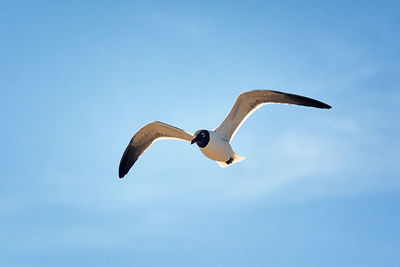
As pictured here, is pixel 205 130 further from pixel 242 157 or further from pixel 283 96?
pixel 283 96

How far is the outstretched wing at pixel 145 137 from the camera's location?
48.4ft

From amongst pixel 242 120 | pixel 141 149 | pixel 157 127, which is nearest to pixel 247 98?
pixel 242 120

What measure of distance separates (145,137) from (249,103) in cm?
348

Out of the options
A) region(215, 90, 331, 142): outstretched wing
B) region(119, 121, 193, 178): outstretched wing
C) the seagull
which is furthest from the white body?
region(119, 121, 193, 178): outstretched wing

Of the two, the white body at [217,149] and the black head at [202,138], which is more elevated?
the black head at [202,138]

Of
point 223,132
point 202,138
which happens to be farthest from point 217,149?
point 223,132

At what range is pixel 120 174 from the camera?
15875 millimetres

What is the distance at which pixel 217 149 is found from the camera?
46.1 ft

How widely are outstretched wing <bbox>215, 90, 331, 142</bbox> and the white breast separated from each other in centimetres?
29

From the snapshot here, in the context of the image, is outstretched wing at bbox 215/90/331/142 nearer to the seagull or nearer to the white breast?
the seagull

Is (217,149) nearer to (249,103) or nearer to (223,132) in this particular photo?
(223,132)

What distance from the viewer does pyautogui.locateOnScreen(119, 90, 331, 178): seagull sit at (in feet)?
44.7

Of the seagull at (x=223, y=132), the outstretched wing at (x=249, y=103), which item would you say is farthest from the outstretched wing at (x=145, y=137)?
the outstretched wing at (x=249, y=103)

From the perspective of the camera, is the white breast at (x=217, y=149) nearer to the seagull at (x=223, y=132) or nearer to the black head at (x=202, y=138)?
the seagull at (x=223, y=132)
